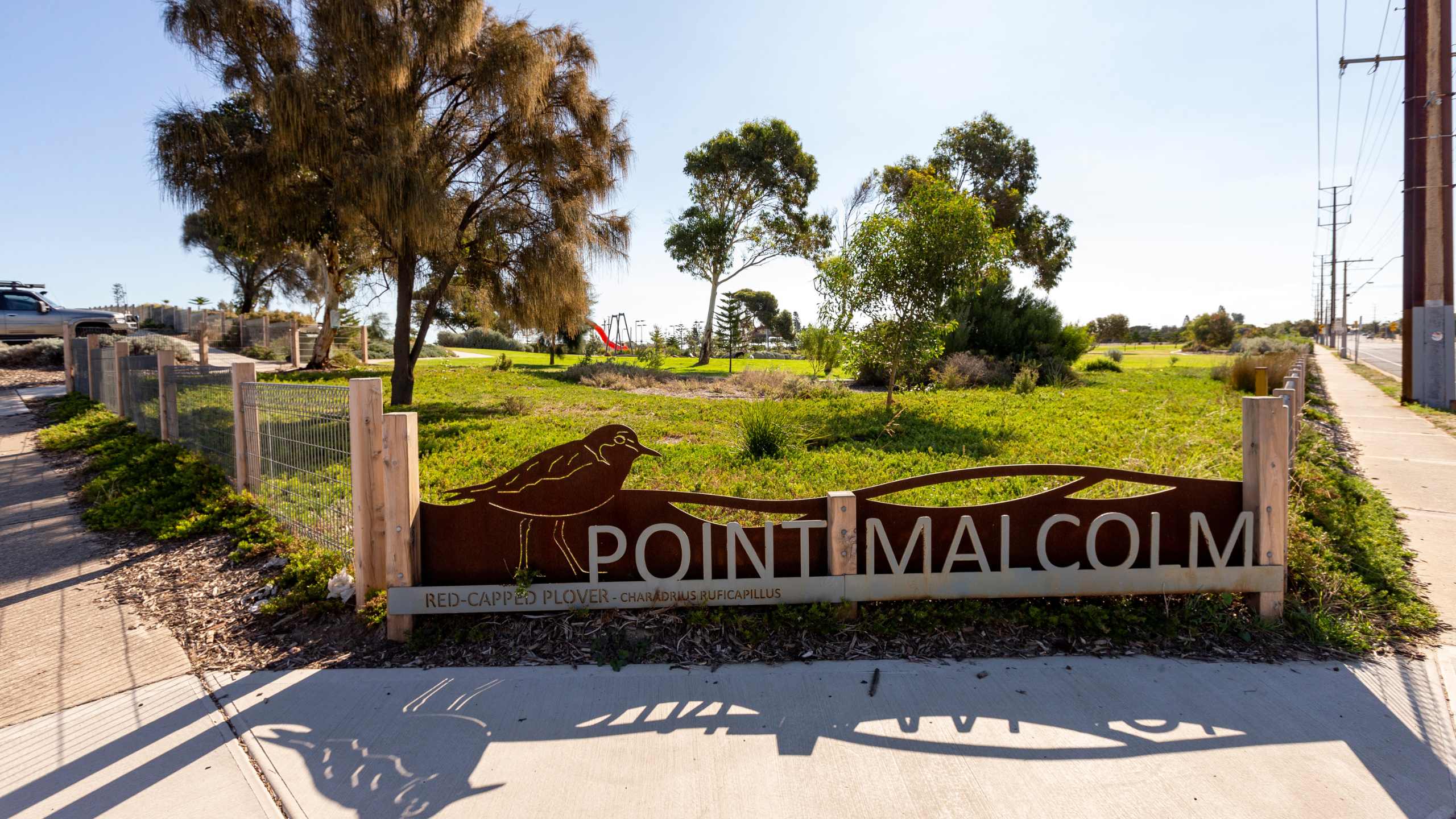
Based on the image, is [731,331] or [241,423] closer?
[241,423]

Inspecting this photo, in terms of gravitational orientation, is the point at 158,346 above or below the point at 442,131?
below

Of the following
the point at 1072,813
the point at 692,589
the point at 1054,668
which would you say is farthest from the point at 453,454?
the point at 1072,813

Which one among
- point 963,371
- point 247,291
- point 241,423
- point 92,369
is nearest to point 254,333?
point 92,369

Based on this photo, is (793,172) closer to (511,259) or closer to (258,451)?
(511,259)

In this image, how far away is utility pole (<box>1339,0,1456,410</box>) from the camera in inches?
559

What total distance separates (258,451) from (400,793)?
457 centimetres

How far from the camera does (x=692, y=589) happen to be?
3.75 m

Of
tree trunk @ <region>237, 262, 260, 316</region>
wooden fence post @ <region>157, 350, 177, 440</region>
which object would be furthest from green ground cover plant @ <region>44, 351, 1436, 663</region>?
tree trunk @ <region>237, 262, 260, 316</region>

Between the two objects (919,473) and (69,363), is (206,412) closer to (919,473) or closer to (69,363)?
(919,473)

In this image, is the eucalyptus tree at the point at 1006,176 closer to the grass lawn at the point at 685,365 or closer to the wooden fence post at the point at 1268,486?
the grass lawn at the point at 685,365

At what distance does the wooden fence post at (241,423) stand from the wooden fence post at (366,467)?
302 centimetres

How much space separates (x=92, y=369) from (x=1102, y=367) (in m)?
27.6

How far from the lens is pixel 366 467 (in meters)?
3.80

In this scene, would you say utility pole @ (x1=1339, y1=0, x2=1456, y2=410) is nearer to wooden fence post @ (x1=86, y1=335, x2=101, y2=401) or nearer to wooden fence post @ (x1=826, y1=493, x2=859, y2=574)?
wooden fence post @ (x1=826, y1=493, x2=859, y2=574)
